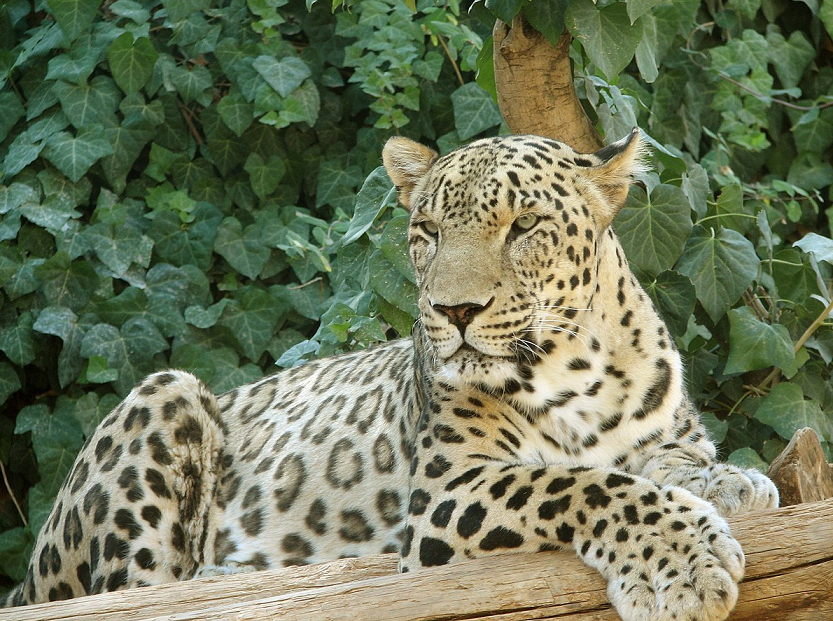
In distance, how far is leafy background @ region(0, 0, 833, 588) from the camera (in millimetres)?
7027

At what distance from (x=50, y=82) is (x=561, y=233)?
5.51 meters

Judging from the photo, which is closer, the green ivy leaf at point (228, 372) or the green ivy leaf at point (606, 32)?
the green ivy leaf at point (606, 32)

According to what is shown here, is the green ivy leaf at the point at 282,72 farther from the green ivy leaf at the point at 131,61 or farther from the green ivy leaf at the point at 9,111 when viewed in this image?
the green ivy leaf at the point at 9,111

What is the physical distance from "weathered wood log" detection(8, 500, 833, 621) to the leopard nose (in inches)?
37.7

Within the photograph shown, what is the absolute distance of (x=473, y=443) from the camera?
427cm

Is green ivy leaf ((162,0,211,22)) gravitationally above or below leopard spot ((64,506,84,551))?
above

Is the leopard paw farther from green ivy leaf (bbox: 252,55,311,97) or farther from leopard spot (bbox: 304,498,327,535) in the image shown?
green ivy leaf (bbox: 252,55,311,97)

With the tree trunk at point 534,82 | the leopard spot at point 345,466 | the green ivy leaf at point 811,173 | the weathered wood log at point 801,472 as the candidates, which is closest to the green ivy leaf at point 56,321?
the leopard spot at point 345,466

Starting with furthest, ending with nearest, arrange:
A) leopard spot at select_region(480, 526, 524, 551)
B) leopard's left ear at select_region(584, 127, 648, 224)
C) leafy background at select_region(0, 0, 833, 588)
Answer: leafy background at select_region(0, 0, 833, 588)
leopard's left ear at select_region(584, 127, 648, 224)
leopard spot at select_region(480, 526, 524, 551)

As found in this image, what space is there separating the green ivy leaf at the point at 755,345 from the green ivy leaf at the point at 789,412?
0.99ft

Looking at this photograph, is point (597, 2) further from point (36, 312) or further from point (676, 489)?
point (36, 312)

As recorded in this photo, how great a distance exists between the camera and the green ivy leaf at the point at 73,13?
317 inches

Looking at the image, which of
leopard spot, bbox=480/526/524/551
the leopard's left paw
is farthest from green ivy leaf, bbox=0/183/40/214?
the leopard's left paw

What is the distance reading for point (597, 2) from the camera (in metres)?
5.49
